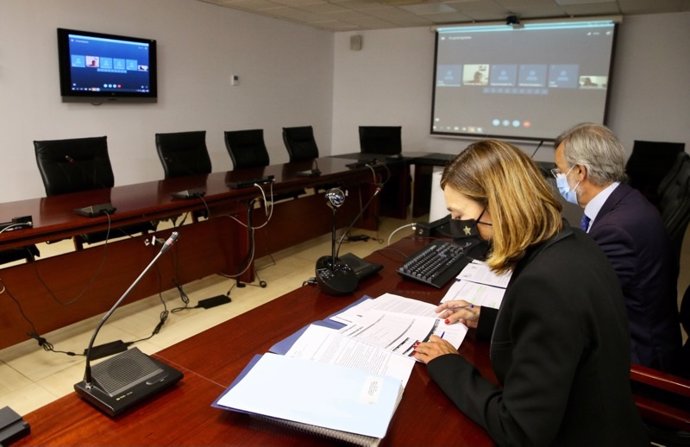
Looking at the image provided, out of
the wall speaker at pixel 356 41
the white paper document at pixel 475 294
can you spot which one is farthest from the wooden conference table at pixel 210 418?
the wall speaker at pixel 356 41

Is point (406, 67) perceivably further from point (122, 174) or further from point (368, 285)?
point (368, 285)

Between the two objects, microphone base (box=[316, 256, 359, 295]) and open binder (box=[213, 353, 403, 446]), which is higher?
microphone base (box=[316, 256, 359, 295])

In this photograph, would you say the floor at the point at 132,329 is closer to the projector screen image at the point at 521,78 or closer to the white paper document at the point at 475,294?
the white paper document at the point at 475,294

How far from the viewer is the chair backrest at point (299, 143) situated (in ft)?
16.9

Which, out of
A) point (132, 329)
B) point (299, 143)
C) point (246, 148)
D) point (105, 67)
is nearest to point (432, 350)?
point (132, 329)

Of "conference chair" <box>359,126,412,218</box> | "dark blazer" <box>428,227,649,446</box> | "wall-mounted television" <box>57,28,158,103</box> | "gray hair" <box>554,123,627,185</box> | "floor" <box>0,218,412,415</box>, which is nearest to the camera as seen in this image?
"dark blazer" <box>428,227,649,446</box>

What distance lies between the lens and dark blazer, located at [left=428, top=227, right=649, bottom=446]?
0.81 m

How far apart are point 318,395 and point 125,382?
403 mm

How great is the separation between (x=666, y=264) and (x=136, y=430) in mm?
1474

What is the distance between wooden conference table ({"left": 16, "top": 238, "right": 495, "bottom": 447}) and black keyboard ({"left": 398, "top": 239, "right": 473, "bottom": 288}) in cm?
43

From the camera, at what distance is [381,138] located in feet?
19.2

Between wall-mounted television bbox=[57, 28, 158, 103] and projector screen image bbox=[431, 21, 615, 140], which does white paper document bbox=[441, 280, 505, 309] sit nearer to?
wall-mounted television bbox=[57, 28, 158, 103]

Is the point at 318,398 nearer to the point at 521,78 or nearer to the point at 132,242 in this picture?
the point at 132,242

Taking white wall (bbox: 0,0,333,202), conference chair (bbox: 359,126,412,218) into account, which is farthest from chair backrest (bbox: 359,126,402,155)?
white wall (bbox: 0,0,333,202)
